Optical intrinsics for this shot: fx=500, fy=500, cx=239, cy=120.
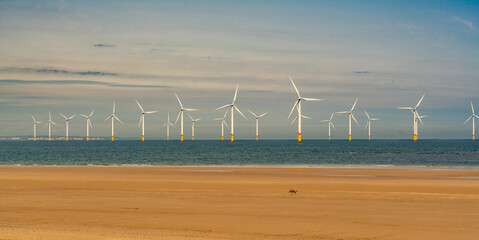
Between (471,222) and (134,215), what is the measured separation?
13436 millimetres

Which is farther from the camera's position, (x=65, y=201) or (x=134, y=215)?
(x=65, y=201)

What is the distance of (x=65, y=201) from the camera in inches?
1003

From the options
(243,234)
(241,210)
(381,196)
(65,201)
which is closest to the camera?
(243,234)

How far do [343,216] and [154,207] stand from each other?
8.66 meters

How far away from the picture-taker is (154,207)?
23.3m

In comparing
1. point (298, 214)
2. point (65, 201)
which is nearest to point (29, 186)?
point (65, 201)

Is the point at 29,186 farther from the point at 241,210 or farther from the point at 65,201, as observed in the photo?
the point at 241,210

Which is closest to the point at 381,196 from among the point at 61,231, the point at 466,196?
the point at 466,196

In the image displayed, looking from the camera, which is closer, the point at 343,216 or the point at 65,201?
the point at 343,216

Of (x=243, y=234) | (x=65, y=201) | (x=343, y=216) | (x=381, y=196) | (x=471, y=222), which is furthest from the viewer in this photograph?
(x=381, y=196)

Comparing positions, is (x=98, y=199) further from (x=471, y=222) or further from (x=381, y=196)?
(x=471, y=222)

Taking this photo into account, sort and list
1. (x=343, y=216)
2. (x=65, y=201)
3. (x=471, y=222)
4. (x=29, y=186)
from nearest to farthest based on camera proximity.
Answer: (x=471, y=222) < (x=343, y=216) < (x=65, y=201) < (x=29, y=186)

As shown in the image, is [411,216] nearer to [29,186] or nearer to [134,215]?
[134,215]

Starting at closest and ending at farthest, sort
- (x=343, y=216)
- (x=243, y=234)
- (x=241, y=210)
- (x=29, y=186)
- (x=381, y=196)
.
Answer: (x=243, y=234)
(x=343, y=216)
(x=241, y=210)
(x=381, y=196)
(x=29, y=186)
